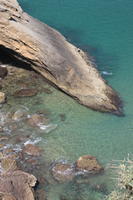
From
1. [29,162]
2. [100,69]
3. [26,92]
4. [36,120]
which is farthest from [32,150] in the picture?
[100,69]

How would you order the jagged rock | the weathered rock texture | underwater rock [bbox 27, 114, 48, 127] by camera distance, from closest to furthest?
the jagged rock → underwater rock [bbox 27, 114, 48, 127] → the weathered rock texture

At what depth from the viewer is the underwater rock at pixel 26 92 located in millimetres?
27822

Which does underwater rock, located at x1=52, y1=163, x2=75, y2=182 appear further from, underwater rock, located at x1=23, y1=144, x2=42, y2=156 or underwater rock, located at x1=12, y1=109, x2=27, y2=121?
underwater rock, located at x1=12, y1=109, x2=27, y2=121

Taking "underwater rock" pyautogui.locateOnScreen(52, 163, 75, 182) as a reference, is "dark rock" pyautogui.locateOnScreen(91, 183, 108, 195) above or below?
below

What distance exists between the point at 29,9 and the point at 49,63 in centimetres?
1530

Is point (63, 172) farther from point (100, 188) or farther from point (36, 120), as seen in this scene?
point (36, 120)

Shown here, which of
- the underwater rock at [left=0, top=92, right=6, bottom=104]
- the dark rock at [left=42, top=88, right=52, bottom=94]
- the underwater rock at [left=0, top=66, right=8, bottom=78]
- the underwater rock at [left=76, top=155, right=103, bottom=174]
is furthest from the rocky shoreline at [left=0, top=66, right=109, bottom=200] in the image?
the underwater rock at [left=0, top=66, right=8, bottom=78]

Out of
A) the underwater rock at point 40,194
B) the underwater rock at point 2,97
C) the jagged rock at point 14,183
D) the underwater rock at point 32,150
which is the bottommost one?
the underwater rock at point 40,194

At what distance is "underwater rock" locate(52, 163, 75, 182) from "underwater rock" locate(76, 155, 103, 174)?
1.46 ft

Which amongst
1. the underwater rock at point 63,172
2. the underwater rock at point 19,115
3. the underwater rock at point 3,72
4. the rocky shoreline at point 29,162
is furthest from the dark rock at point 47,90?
the underwater rock at point 63,172

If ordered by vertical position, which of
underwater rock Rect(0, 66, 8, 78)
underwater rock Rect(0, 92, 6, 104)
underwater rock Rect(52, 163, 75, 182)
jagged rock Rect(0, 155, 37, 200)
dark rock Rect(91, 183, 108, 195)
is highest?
underwater rock Rect(0, 66, 8, 78)

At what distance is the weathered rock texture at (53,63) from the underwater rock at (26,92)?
4.69 ft

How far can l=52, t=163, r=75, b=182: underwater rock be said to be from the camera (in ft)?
70.4

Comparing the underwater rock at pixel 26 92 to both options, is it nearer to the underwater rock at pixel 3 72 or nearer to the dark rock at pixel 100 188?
the underwater rock at pixel 3 72
